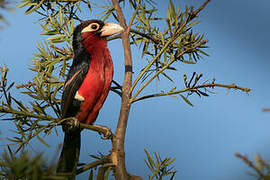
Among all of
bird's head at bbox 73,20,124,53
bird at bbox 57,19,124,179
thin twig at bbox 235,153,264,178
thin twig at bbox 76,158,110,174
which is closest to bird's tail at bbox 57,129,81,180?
bird at bbox 57,19,124,179

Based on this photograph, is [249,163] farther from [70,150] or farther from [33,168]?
[70,150]

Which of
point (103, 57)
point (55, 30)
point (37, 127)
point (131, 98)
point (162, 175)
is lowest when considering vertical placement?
point (162, 175)

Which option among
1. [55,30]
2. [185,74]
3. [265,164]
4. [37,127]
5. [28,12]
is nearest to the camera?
[265,164]

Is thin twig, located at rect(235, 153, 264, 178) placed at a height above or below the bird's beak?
below

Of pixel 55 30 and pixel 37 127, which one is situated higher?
pixel 55 30

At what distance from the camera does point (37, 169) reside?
429 millimetres

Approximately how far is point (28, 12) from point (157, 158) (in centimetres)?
70

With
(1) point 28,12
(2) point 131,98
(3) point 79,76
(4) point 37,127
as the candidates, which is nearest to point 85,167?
(4) point 37,127

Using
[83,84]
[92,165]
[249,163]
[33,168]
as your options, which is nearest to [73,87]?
[83,84]

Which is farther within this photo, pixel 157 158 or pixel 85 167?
pixel 157 158

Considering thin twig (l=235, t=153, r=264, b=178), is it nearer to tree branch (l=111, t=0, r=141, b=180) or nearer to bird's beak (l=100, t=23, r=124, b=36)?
tree branch (l=111, t=0, r=141, b=180)

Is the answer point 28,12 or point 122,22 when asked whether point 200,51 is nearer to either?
point 122,22

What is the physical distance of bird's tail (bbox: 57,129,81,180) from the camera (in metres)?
1.17

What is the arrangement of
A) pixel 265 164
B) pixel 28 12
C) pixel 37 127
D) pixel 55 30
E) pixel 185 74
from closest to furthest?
pixel 265 164
pixel 37 127
pixel 185 74
pixel 28 12
pixel 55 30
